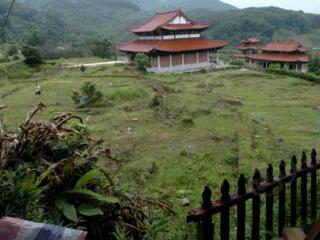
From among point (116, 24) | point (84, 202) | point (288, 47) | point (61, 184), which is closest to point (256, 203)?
point (84, 202)

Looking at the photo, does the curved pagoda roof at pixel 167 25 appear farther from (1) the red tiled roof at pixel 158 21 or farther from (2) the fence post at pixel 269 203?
(2) the fence post at pixel 269 203

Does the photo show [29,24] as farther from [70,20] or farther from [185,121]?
[185,121]

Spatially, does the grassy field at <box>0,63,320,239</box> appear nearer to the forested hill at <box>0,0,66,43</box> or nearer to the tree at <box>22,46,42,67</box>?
the tree at <box>22,46,42,67</box>

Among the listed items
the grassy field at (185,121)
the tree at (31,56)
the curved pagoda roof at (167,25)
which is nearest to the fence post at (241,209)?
the grassy field at (185,121)

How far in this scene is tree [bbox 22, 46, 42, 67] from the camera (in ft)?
88.9

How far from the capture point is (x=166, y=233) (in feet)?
12.8

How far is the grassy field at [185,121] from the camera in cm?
819

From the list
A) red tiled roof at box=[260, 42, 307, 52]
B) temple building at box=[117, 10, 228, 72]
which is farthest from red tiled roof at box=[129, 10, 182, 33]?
red tiled roof at box=[260, 42, 307, 52]

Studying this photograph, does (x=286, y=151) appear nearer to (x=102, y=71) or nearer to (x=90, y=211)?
(x=90, y=211)

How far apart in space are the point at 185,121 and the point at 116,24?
96172mm

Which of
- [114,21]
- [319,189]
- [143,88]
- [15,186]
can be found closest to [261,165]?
[319,189]

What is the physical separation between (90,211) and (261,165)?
21.3 ft

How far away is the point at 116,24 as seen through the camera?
104750 millimetres

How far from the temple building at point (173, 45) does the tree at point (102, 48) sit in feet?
23.9
